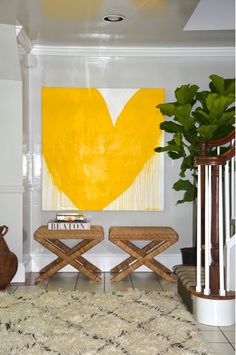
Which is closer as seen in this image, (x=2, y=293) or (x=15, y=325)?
(x=15, y=325)

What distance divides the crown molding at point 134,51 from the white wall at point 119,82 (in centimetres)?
4

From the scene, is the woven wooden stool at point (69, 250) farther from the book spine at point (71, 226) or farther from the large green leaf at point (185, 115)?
the large green leaf at point (185, 115)

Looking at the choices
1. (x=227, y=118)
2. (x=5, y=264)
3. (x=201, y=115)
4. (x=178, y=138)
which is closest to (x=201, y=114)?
(x=201, y=115)

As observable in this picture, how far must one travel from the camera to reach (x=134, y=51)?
5480mm

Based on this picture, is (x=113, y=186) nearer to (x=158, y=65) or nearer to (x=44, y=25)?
(x=158, y=65)

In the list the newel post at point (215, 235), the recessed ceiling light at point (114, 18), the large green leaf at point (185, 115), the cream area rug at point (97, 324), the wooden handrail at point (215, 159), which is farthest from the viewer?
the recessed ceiling light at point (114, 18)

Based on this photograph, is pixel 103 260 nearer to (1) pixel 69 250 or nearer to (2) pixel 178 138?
(1) pixel 69 250

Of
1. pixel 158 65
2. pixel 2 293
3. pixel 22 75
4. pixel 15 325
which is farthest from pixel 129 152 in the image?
pixel 15 325

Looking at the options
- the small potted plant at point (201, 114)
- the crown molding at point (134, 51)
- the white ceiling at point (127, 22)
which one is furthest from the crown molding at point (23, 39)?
the small potted plant at point (201, 114)

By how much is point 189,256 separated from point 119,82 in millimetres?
1996

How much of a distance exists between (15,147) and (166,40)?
187 cm

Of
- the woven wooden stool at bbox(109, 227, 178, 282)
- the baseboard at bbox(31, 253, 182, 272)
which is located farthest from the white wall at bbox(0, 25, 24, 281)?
the woven wooden stool at bbox(109, 227, 178, 282)

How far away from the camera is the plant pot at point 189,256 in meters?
5.06

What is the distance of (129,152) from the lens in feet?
18.0
